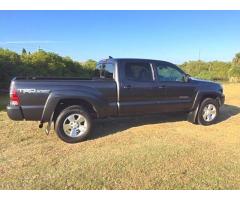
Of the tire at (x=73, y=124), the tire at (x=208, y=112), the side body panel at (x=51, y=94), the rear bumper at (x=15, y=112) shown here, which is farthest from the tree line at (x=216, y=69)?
the rear bumper at (x=15, y=112)

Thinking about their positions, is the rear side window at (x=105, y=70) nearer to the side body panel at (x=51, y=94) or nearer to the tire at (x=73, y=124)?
→ the side body panel at (x=51, y=94)

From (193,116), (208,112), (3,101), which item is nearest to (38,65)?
(3,101)

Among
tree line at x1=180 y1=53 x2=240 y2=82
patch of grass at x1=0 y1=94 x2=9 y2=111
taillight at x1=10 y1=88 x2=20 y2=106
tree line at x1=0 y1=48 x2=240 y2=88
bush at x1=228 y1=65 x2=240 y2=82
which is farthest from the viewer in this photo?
tree line at x1=180 y1=53 x2=240 y2=82

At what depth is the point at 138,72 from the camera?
739 centimetres

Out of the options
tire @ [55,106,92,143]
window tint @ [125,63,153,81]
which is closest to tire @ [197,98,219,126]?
window tint @ [125,63,153,81]

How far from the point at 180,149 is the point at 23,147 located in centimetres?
313

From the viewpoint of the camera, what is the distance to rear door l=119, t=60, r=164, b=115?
23.2 feet

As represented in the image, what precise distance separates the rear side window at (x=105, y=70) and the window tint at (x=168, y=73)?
122cm

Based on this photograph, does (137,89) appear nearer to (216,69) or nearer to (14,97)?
(14,97)

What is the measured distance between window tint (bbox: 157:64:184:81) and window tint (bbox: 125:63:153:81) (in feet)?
0.95

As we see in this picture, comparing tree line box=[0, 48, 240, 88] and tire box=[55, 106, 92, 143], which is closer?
tire box=[55, 106, 92, 143]

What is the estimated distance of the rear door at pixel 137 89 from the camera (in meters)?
7.09

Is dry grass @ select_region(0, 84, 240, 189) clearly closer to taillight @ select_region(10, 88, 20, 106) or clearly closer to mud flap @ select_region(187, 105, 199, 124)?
mud flap @ select_region(187, 105, 199, 124)
